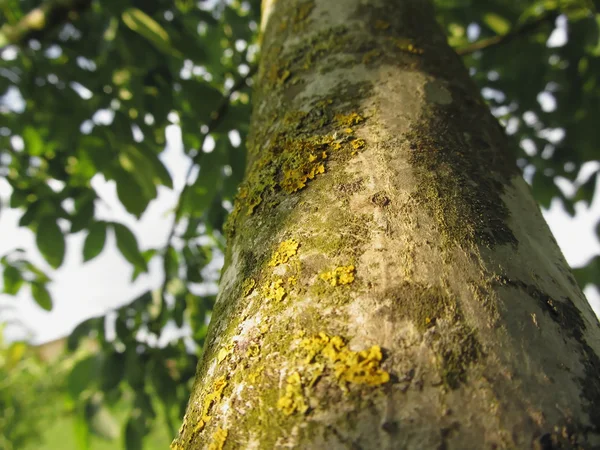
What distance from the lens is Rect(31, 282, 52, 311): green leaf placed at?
2213 mm

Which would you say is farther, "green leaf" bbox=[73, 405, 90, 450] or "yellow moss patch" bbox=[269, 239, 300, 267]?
"green leaf" bbox=[73, 405, 90, 450]

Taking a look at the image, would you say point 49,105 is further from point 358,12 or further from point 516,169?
point 516,169

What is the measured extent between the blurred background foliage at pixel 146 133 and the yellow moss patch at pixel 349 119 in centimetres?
95

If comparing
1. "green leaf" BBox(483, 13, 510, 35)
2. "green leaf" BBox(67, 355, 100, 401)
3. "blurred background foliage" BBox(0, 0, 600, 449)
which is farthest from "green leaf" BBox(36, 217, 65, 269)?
"green leaf" BBox(483, 13, 510, 35)

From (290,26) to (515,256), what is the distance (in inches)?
27.9

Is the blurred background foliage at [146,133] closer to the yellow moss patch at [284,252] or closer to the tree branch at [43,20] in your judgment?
the tree branch at [43,20]

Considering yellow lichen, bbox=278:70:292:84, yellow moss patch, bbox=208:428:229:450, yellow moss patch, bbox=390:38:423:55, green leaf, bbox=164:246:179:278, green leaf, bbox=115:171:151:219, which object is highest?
yellow moss patch, bbox=390:38:423:55

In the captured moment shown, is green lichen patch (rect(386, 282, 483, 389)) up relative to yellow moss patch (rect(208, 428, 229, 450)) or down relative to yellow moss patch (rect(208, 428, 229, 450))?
up

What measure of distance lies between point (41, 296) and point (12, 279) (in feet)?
0.53

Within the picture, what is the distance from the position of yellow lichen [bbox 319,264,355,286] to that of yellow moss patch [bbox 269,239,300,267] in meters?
0.06

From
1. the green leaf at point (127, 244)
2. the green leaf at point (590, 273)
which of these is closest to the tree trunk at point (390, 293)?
the green leaf at point (127, 244)

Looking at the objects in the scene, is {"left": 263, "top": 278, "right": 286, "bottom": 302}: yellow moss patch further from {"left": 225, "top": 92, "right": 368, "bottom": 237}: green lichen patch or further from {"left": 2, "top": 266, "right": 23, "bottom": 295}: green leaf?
{"left": 2, "top": 266, "right": 23, "bottom": 295}: green leaf

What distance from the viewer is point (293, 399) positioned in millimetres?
450

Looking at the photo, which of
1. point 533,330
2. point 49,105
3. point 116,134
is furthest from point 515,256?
point 49,105
